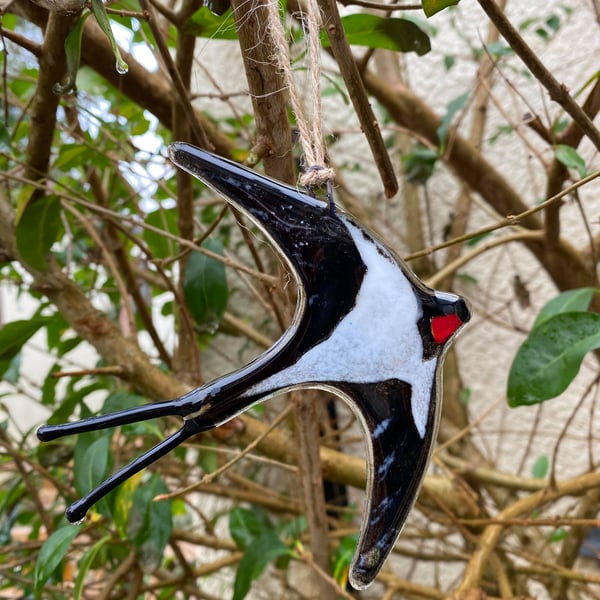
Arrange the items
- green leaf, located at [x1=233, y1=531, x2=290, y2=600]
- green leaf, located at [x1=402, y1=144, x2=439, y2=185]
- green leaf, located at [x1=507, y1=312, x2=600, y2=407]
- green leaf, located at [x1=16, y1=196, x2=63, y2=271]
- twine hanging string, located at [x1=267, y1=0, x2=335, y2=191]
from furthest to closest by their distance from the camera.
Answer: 1. green leaf, located at [x1=402, y1=144, x2=439, y2=185]
2. green leaf, located at [x1=233, y1=531, x2=290, y2=600]
3. green leaf, located at [x1=16, y1=196, x2=63, y2=271]
4. green leaf, located at [x1=507, y1=312, x2=600, y2=407]
5. twine hanging string, located at [x1=267, y1=0, x2=335, y2=191]

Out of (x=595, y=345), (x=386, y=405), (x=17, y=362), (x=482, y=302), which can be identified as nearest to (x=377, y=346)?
(x=386, y=405)

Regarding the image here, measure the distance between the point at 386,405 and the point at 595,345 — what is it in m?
0.18

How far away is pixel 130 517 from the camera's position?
58 cm

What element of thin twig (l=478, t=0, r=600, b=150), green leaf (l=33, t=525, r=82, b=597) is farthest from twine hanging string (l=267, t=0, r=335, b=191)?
green leaf (l=33, t=525, r=82, b=597)

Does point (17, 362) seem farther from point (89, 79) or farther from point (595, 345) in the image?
point (595, 345)

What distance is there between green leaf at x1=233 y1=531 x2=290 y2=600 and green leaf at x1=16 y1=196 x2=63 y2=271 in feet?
1.28

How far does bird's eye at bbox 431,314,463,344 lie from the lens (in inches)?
11.7

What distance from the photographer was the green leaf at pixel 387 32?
0.43 m

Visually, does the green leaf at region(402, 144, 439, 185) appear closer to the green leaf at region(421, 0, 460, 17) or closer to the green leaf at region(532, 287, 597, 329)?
the green leaf at region(532, 287, 597, 329)

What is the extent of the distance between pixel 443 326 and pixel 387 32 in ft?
0.80

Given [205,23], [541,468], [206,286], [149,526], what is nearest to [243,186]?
[205,23]

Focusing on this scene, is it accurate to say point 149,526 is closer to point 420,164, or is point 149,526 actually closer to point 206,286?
point 206,286

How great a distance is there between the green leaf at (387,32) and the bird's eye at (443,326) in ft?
0.75

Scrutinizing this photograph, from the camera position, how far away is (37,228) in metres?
0.52
